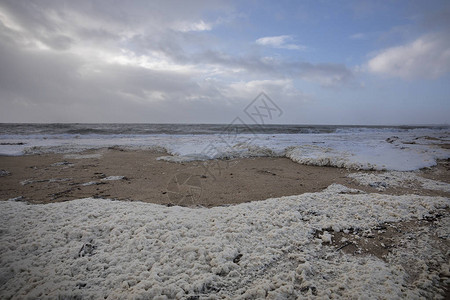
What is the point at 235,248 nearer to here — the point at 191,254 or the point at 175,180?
the point at 191,254

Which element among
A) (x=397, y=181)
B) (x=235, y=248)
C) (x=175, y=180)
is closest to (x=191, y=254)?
(x=235, y=248)

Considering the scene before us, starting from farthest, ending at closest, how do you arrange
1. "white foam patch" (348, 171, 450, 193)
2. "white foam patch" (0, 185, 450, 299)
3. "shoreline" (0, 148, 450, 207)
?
"white foam patch" (348, 171, 450, 193) < "shoreline" (0, 148, 450, 207) < "white foam patch" (0, 185, 450, 299)

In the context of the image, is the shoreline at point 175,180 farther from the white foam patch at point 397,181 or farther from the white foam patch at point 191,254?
the white foam patch at point 191,254

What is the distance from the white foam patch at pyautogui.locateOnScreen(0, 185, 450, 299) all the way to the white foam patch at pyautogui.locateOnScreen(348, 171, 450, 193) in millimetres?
2006

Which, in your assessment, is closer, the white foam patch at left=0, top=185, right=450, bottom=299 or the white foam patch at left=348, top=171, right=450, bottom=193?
the white foam patch at left=0, top=185, right=450, bottom=299

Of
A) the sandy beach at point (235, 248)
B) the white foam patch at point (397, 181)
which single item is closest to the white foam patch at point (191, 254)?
the sandy beach at point (235, 248)

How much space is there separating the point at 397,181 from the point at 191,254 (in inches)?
219

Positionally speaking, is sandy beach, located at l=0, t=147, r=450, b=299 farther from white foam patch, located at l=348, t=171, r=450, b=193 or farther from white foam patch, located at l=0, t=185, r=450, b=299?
white foam patch, located at l=348, t=171, r=450, b=193

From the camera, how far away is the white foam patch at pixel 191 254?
1840 millimetres

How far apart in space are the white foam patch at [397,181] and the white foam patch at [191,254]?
201 centimetres

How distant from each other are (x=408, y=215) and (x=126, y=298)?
358 centimetres

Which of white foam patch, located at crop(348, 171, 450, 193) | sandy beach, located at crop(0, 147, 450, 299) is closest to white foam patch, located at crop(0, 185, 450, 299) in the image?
sandy beach, located at crop(0, 147, 450, 299)

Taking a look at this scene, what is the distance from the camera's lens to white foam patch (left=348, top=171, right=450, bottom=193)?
5.04 meters

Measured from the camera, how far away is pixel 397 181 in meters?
5.44
